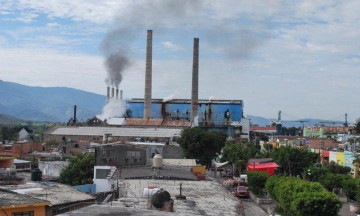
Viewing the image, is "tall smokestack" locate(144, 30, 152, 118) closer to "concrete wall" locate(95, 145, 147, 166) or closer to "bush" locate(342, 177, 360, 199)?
"concrete wall" locate(95, 145, 147, 166)

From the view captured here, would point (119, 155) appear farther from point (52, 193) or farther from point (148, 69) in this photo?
point (148, 69)

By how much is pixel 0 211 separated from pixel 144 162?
24892mm

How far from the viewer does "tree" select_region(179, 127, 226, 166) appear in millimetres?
59375

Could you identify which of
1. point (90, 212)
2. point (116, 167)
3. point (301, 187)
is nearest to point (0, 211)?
point (90, 212)

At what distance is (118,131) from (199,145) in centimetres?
2595

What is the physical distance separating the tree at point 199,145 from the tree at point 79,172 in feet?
67.5

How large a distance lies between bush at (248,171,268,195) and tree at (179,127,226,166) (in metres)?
13.9

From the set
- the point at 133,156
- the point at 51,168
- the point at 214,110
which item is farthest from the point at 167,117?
the point at 133,156

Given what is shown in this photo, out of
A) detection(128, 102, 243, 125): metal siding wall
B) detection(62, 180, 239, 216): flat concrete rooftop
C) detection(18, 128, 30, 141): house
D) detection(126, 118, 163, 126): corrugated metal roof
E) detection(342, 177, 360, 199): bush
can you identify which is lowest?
detection(342, 177, 360, 199): bush

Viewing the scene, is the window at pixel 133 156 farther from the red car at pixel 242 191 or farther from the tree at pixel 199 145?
the tree at pixel 199 145

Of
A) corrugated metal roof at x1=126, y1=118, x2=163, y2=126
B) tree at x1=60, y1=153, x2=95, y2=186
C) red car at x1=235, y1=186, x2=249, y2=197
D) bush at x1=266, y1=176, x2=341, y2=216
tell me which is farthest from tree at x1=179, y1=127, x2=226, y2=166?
corrugated metal roof at x1=126, y1=118, x2=163, y2=126

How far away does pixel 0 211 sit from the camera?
14.9 meters

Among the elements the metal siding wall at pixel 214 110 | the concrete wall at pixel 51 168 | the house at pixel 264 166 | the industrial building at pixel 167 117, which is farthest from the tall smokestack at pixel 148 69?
the concrete wall at pixel 51 168

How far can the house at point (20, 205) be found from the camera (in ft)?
50.0
